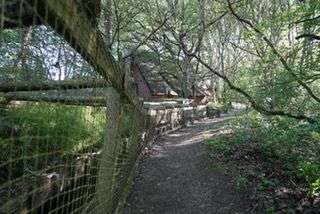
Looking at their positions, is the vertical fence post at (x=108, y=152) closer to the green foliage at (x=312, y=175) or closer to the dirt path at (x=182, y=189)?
the dirt path at (x=182, y=189)

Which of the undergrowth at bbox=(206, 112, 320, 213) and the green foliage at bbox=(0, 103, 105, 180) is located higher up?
the green foliage at bbox=(0, 103, 105, 180)

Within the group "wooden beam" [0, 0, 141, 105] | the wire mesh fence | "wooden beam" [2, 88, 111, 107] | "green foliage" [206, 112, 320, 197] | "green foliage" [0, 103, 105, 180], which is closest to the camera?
"wooden beam" [0, 0, 141, 105]

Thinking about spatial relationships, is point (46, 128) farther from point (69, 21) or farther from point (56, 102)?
point (69, 21)

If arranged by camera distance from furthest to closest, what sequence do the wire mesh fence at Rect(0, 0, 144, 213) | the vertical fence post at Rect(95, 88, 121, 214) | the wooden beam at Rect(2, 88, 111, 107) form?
the vertical fence post at Rect(95, 88, 121, 214)
the wooden beam at Rect(2, 88, 111, 107)
the wire mesh fence at Rect(0, 0, 144, 213)

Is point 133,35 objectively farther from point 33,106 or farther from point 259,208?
point 33,106

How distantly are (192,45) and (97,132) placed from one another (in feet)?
93.3

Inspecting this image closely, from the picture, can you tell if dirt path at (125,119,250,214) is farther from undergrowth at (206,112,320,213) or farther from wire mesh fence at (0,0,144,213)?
wire mesh fence at (0,0,144,213)

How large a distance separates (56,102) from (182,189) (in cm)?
603

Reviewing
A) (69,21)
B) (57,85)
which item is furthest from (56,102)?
(69,21)

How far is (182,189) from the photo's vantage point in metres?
8.56

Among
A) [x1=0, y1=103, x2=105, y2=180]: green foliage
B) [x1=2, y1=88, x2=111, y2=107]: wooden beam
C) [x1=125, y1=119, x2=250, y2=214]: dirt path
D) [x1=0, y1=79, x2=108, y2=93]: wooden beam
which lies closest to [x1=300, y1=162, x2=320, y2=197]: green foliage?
[x1=125, y1=119, x2=250, y2=214]: dirt path

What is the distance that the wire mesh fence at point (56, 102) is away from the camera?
184 cm

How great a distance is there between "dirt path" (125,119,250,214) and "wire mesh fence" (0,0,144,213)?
2940 millimetres

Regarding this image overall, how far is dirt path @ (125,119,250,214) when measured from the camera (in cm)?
738
